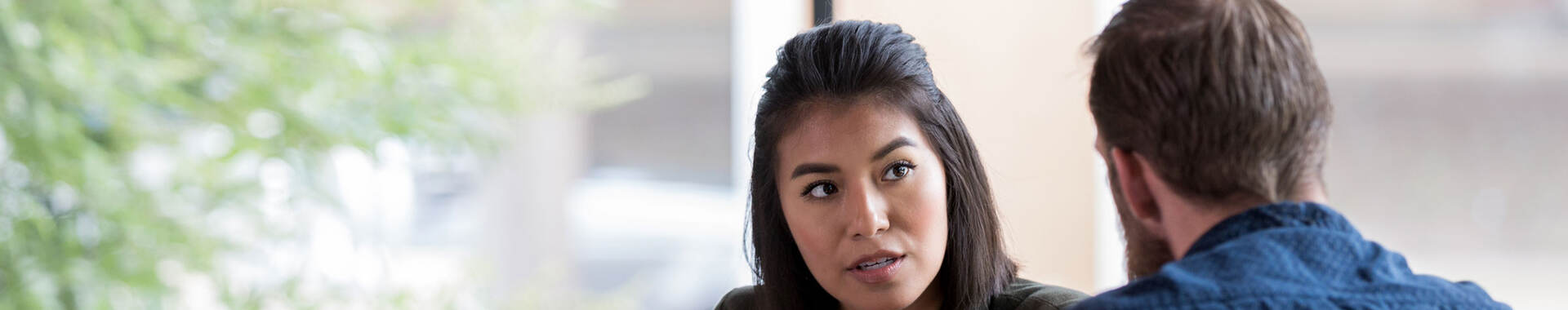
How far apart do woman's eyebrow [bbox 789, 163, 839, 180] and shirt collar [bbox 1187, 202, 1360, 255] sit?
498 millimetres

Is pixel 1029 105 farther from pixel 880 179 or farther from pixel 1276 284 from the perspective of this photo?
pixel 1276 284

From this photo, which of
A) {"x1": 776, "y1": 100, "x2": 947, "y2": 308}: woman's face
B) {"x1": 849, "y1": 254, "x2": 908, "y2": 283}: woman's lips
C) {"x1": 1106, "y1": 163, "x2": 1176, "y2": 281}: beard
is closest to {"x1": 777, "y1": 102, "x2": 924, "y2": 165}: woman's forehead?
{"x1": 776, "y1": 100, "x2": 947, "y2": 308}: woman's face

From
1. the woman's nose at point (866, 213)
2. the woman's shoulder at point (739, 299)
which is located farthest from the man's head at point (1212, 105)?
the woman's shoulder at point (739, 299)

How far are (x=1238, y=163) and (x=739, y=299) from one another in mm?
927

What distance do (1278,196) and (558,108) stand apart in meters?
2.10

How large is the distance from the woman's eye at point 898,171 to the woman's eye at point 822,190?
0.20ft

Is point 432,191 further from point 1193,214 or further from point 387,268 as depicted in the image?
point 1193,214

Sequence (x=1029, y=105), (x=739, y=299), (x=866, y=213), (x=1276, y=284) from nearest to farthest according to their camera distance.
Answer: (x=1276, y=284) → (x=866, y=213) → (x=739, y=299) → (x=1029, y=105)

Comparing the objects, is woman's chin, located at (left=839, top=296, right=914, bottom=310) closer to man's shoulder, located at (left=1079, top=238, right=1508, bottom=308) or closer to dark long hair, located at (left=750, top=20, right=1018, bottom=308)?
dark long hair, located at (left=750, top=20, right=1018, bottom=308)

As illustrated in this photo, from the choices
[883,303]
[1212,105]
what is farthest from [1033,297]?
[1212,105]

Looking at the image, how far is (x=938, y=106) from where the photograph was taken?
140cm

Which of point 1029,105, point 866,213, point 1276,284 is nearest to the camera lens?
point 1276,284

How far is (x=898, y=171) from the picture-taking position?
52.4 inches

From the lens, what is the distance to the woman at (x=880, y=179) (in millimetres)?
1319
